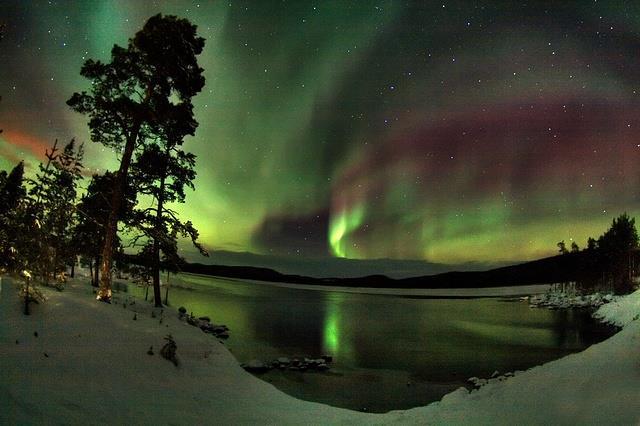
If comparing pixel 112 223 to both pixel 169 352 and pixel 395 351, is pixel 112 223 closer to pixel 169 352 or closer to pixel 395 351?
pixel 169 352

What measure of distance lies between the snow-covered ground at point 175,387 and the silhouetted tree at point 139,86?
549cm

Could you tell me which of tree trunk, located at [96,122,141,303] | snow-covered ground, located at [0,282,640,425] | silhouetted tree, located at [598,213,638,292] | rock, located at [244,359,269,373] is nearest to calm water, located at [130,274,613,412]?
rock, located at [244,359,269,373]

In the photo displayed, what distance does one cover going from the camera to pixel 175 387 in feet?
36.4

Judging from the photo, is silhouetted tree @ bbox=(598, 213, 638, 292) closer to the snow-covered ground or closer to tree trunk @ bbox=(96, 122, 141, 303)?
the snow-covered ground

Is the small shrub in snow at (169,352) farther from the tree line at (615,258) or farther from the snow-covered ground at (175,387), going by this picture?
the tree line at (615,258)

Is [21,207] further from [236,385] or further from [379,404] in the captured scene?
[379,404]

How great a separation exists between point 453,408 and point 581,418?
4.06 metres

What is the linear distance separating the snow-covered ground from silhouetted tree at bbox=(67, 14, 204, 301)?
549 cm

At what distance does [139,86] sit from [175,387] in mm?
13851

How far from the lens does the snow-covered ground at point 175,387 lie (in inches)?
285

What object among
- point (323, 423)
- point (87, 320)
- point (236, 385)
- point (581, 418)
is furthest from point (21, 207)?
point (581, 418)

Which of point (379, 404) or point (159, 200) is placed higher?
point (159, 200)

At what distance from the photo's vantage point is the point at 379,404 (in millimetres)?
16453

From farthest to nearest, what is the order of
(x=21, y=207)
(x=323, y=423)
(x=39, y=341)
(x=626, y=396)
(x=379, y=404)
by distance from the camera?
(x=379, y=404) < (x=21, y=207) < (x=323, y=423) < (x=39, y=341) < (x=626, y=396)
